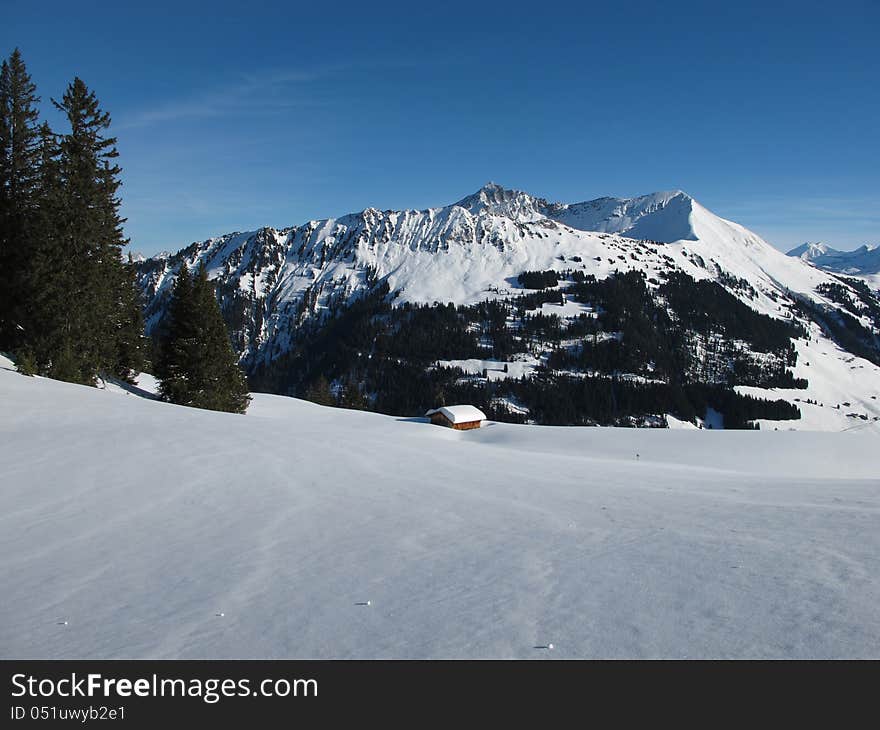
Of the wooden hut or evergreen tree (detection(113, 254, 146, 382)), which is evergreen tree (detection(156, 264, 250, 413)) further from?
the wooden hut

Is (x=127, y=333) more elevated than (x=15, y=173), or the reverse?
(x=15, y=173)

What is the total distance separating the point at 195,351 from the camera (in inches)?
1307

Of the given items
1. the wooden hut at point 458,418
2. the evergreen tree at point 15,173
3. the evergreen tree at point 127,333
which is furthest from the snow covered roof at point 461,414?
the evergreen tree at point 15,173

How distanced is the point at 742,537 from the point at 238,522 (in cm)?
730

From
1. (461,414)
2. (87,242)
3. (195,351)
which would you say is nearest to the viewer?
(87,242)

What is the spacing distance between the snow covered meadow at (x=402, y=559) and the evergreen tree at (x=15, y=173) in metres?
18.7

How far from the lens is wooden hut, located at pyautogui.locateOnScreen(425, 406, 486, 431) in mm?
59281

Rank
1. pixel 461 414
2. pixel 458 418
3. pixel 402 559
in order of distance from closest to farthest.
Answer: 1. pixel 402 559
2. pixel 458 418
3. pixel 461 414

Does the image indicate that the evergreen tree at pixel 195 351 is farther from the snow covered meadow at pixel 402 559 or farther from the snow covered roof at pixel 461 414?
the snow covered roof at pixel 461 414

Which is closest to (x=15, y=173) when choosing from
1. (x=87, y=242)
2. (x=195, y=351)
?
(x=87, y=242)

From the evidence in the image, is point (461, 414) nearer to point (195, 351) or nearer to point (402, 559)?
point (195, 351)

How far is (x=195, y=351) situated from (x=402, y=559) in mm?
30740
